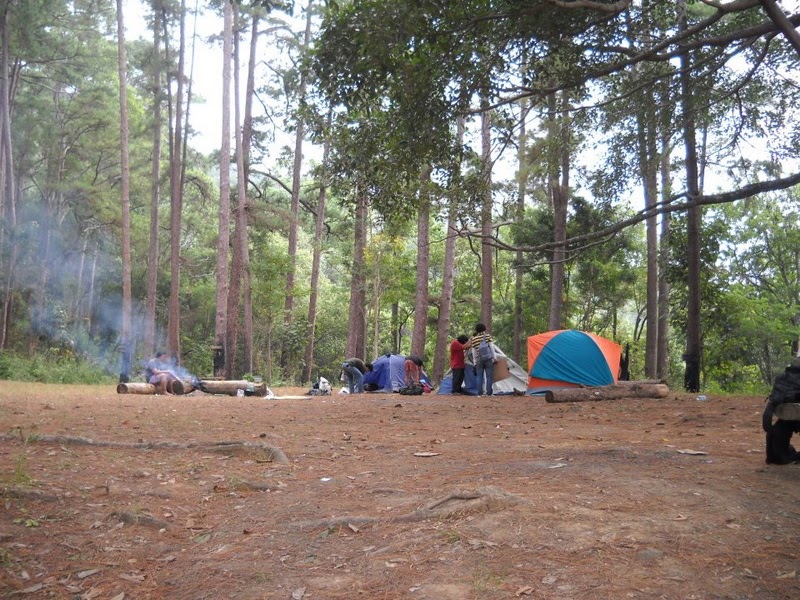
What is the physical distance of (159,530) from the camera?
470 centimetres

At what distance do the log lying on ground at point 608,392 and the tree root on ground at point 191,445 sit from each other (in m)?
7.98

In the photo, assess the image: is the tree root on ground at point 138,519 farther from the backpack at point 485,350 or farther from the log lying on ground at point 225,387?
the log lying on ground at point 225,387

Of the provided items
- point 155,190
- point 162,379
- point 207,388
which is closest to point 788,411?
point 207,388

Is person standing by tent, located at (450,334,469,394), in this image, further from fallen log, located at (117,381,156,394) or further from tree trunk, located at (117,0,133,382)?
tree trunk, located at (117,0,133,382)

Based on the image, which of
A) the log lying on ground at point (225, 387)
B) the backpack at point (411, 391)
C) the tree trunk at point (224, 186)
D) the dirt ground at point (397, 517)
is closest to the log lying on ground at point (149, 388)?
the log lying on ground at point (225, 387)

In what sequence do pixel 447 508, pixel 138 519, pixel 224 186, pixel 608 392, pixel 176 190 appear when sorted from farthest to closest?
pixel 176 190
pixel 224 186
pixel 608 392
pixel 138 519
pixel 447 508

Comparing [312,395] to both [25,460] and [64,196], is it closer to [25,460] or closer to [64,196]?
[25,460]

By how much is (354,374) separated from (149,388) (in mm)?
5275

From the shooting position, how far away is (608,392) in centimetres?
1407

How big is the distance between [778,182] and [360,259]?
2129 cm

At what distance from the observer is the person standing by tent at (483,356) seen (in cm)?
1570

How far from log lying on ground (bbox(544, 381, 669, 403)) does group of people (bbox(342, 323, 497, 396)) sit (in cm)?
219

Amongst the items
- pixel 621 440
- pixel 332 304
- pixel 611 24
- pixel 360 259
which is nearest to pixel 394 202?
pixel 611 24

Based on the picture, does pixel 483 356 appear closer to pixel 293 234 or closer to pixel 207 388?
pixel 207 388
